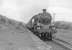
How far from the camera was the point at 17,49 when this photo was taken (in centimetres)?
1105

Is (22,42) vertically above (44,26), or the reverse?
(44,26)

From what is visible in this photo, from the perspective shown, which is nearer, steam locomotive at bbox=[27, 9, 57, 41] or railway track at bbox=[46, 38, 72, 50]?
railway track at bbox=[46, 38, 72, 50]

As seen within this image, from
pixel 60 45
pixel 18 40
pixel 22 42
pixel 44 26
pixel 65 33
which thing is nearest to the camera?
pixel 22 42

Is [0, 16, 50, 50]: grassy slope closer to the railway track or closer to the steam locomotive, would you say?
the steam locomotive

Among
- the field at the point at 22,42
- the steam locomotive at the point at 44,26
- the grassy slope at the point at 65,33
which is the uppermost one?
the steam locomotive at the point at 44,26

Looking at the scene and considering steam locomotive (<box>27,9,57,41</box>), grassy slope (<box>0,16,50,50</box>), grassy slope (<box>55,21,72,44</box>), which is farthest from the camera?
grassy slope (<box>55,21,72,44</box>)

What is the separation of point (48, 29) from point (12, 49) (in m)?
12.1

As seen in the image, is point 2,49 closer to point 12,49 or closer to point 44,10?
point 12,49

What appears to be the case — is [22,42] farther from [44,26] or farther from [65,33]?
[65,33]

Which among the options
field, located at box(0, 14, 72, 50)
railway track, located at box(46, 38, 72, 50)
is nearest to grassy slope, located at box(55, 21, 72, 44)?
railway track, located at box(46, 38, 72, 50)

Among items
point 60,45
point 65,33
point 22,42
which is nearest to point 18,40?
point 22,42

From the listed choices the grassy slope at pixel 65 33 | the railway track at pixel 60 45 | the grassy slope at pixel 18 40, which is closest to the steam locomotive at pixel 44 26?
the grassy slope at pixel 18 40

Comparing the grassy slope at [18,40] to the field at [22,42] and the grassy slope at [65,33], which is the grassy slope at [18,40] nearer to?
the field at [22,42]

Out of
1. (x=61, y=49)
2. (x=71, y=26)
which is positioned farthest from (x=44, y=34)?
(x=71, y=26)
